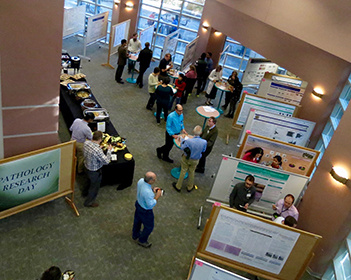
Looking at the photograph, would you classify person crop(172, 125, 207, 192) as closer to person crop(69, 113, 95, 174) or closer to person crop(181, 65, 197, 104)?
person crop(69, 113, 95, 174)

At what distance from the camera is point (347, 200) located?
17.7 feet

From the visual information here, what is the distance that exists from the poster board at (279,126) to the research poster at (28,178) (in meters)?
4.32

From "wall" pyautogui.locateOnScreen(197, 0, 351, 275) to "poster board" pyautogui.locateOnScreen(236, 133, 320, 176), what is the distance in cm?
69

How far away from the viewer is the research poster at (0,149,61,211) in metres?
5.02

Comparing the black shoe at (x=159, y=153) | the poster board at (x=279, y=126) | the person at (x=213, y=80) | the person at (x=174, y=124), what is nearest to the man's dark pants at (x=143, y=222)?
the person at (x=174, y=124)

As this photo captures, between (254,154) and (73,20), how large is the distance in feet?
31.8

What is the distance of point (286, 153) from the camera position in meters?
6.84

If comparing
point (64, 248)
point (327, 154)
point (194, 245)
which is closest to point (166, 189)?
point (194, 245)

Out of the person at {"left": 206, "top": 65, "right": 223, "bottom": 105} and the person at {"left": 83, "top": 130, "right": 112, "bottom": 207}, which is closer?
the person at {"left": 83, "top": 130, "right": 112, "bottom": 207}

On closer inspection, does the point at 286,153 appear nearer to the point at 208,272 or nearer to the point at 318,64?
the point at 318,64

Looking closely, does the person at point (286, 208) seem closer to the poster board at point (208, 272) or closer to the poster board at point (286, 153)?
the poster board at point (286, 153)

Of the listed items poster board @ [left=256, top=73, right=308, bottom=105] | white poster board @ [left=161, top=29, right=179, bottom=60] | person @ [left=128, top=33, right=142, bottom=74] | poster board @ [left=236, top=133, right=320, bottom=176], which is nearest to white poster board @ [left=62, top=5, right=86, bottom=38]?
person @ [left=128, top=33, right=142, bottom=74]

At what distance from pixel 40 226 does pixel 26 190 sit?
810 millimetres

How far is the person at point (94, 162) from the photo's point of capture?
19.3ft
